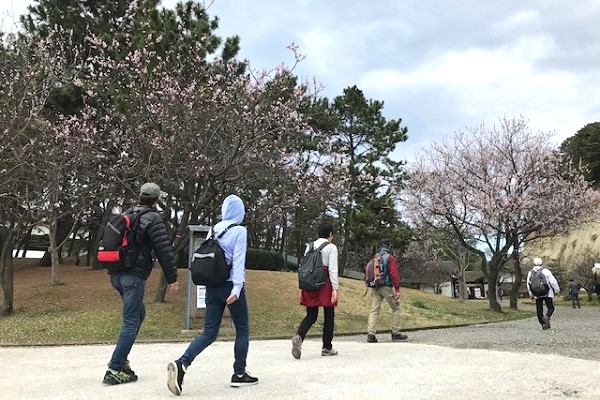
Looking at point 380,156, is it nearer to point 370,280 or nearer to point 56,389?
point 370,280

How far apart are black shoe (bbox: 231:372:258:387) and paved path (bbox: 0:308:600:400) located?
72 mm

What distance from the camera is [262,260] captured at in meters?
27.5

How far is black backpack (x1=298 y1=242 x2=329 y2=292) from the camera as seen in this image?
6.31 meters

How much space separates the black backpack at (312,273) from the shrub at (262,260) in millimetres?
19984

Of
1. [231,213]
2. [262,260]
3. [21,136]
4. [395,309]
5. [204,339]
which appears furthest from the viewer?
[262,260]

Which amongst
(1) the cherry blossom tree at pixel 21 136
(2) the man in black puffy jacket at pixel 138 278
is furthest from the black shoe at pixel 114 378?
(1) the cherry blossom tree at pixel 21 136

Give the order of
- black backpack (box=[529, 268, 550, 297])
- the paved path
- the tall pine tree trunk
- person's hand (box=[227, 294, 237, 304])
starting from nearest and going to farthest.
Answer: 1. the paved path
2. person's hand (box=[227, 294, 237, 304])
3. black backpack (box=[529, 268, 550, 297])
4. the tall pine tree trunk

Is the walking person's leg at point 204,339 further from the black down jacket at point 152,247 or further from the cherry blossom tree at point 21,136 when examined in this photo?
the cherry blossom tree at point 21,136

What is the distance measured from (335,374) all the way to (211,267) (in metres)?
1.77

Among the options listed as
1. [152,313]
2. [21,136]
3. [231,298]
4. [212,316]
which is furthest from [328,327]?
[21,136]

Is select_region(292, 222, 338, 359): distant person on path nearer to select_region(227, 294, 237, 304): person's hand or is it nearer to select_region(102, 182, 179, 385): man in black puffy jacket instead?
select_region(227, 294, 237, 304): person's hand

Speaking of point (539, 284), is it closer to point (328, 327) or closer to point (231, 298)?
point (328, 327)

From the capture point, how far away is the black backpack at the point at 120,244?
4.72 metres

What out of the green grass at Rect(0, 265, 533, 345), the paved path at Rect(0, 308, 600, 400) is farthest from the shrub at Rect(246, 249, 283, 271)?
the paved path at Rect(0, 308, 600, 400)
